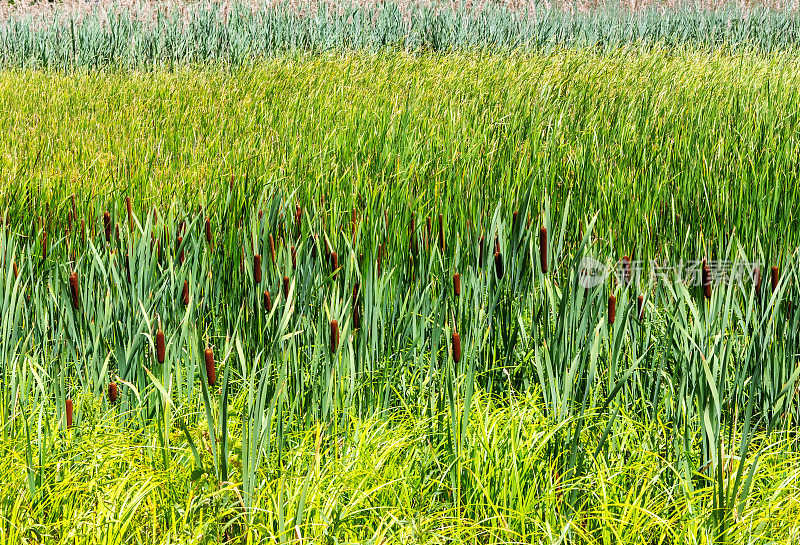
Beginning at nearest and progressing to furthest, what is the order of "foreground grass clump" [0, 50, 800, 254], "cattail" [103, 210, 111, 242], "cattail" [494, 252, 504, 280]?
"cattail" [494, 252, 504, 280]
"cattail" [103, 210, 111, 242]
"foreground grass clump" [0, 50, 800, 254]

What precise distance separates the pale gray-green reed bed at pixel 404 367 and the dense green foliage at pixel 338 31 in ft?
16.6

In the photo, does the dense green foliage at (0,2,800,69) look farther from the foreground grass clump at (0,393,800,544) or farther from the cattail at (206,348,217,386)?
the cattail at (206,348,217,386)

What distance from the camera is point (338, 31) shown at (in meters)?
8.51

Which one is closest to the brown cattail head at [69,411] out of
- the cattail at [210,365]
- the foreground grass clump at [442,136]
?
the cattail at [210,365]

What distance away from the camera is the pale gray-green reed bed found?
1.36 meters


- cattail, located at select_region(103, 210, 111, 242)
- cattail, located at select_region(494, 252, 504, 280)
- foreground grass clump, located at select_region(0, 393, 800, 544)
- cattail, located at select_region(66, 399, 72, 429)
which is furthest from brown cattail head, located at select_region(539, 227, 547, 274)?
cattail, located at select_region(103, 210, 111, 242)

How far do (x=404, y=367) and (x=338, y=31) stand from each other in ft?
24.1

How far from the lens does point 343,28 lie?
348 inches

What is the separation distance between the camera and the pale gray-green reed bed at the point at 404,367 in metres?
1.36

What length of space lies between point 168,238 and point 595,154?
89.8 inches

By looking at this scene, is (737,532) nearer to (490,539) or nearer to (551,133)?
(490,539)

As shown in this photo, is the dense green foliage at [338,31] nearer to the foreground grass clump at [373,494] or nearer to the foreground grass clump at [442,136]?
the foreground grass clump at [442,136]

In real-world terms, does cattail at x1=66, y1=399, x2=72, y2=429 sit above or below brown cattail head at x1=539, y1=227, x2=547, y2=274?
below

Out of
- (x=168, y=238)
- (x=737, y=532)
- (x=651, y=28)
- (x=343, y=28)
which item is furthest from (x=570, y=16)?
(x=737, y=532)
